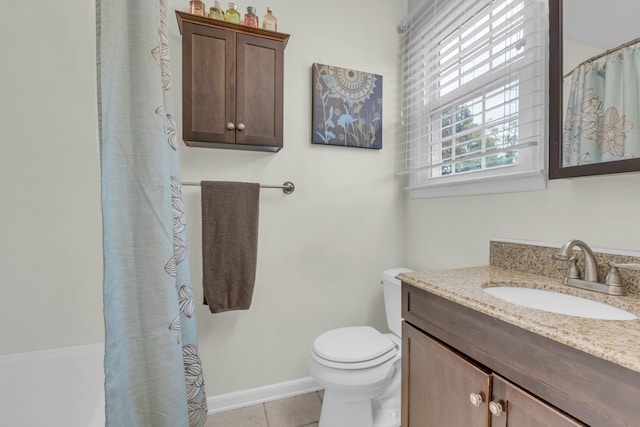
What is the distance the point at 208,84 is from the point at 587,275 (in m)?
1.67

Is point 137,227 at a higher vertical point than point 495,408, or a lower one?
higher

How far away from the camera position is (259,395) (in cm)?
166

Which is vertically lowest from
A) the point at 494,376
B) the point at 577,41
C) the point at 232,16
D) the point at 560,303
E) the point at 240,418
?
the point at 240,418

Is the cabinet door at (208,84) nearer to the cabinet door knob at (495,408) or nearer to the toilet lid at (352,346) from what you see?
the toilet lid at (352,346)

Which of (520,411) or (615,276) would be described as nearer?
(520,411)

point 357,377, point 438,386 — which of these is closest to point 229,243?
point 357,377

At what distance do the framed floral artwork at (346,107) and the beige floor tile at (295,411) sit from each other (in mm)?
1541

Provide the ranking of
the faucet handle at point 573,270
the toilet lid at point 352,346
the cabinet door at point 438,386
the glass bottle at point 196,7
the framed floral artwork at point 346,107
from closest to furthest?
1. the cabinet door at point 438,386
2. the faucet handle at point 573,270
3. the toilet lid at point 352,346
4. the glass bottle at point 196,7
5. the framed floral artwork at point 346,107

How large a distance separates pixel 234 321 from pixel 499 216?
1.47 metres

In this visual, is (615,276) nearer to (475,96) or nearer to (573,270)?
(573,270)

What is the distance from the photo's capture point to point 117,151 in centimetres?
73

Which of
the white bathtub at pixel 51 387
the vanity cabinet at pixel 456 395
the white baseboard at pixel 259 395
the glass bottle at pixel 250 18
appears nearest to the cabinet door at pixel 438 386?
the vanity cabinet at pixel 456 395

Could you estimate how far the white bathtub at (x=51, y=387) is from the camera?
39.1 inches

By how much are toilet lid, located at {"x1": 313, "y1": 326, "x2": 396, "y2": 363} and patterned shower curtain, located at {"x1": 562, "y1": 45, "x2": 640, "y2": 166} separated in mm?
1038
